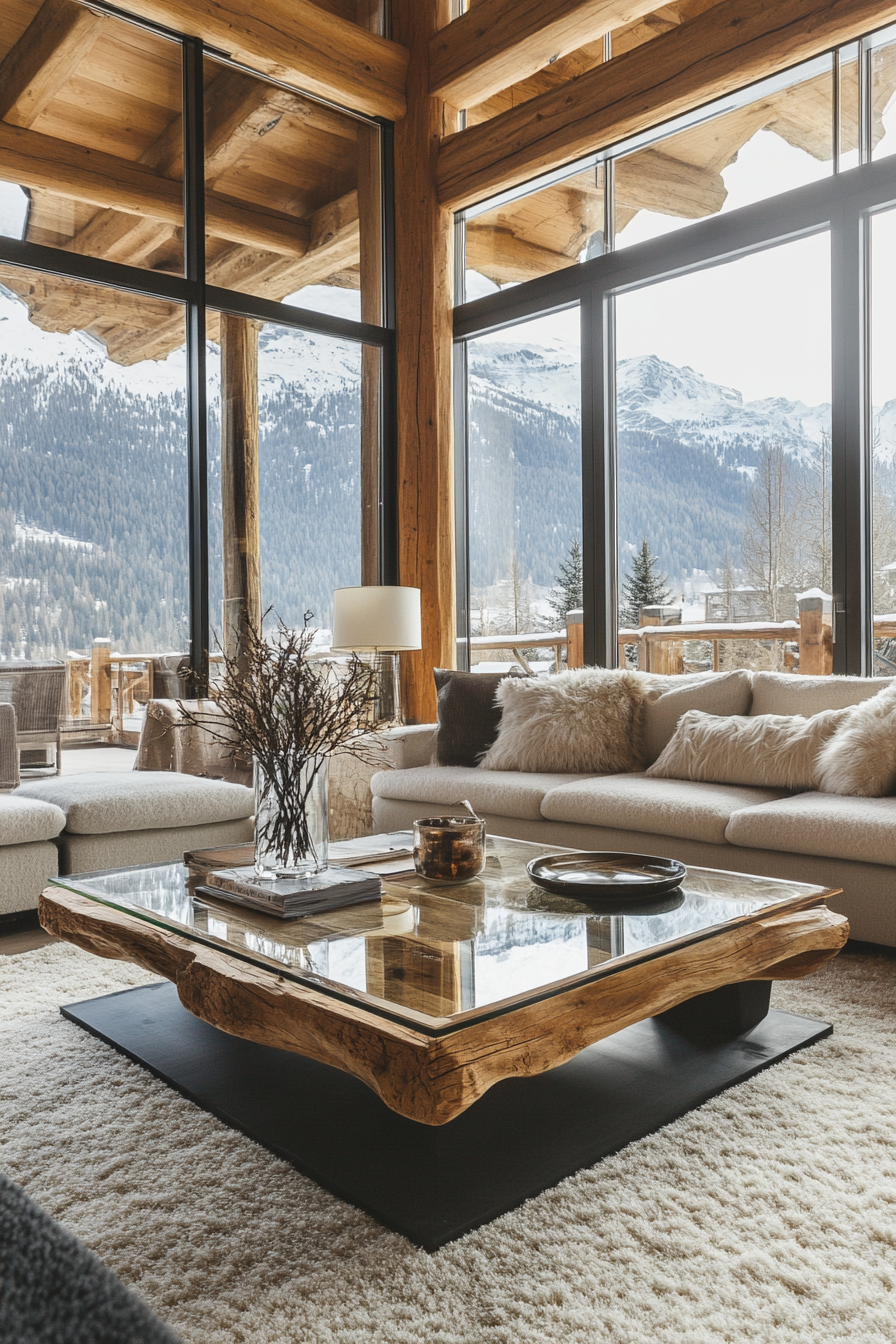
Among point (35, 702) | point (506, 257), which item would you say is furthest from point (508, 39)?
point (35, 702)

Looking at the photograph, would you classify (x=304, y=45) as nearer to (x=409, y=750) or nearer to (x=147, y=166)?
(x=147, y=166)

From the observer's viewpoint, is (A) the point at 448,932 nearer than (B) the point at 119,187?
Yes

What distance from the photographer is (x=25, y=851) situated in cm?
317

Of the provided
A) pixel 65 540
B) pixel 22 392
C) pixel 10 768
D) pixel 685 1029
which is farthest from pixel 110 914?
pixel 22 392

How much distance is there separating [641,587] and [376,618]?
1316mm

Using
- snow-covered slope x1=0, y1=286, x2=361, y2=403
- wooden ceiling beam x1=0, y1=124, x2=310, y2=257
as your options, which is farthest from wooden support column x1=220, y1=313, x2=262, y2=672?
wooden ceiling beam x1=0, y1=124, x2=310, y2=257

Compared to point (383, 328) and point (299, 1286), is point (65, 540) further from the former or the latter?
point (299, 1286)

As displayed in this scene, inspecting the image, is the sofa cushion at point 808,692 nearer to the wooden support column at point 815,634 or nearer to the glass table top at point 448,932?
the wooden support column at point 815,634

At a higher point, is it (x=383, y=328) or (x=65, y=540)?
(x=383, y=328)

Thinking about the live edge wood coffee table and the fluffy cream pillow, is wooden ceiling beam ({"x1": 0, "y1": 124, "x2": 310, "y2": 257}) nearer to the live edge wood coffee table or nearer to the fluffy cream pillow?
the fluffy cream pillow

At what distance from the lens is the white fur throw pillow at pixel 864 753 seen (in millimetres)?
3020

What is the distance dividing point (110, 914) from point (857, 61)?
4231 millimetres

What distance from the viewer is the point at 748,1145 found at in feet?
5.61

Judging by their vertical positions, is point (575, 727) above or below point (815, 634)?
below
